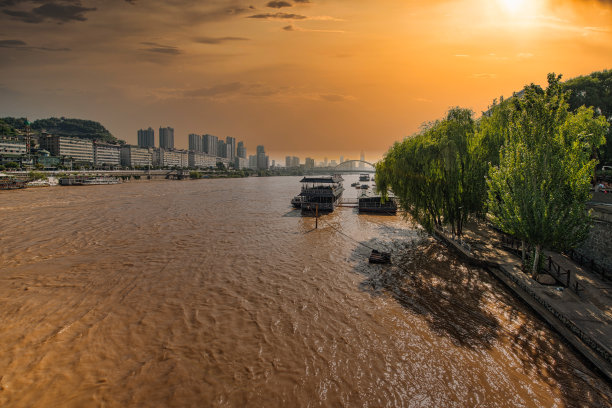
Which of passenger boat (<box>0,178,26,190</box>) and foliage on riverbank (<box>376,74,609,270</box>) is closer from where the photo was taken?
foliage on riverbank (<box>376,74,609,270</box>)

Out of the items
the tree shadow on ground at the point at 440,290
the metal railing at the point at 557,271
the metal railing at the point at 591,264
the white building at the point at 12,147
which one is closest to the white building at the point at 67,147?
the white building at the point at 12,147

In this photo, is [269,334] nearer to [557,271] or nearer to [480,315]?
[480,315]

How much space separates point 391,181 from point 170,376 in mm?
26524

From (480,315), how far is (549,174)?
27.6ft

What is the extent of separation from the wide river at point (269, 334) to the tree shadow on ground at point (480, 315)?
71mm

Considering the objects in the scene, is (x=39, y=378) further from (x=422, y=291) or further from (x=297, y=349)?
(x=422, y=291)

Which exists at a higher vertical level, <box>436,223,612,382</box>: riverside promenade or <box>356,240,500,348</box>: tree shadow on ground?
<box>436,223,612,382</box>: riverside promenade

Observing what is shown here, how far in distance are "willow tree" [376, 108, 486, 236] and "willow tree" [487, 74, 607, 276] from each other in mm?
6856

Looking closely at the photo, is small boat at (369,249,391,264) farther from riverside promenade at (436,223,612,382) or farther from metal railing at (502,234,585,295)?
metal railing at (502,234,585,295)

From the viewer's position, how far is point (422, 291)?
17062 millimetres

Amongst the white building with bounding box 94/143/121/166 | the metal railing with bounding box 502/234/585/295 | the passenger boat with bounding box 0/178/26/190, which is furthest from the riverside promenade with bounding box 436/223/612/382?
the white building with bounding box 94/143/121/166

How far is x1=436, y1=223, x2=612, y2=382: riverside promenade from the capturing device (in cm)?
1056

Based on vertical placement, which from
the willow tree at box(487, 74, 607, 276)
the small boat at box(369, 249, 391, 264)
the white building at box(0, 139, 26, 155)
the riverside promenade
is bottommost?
the small boat at box(369, 249, 391, 264)

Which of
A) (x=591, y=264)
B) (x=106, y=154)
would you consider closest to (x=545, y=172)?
(x=591, y=264)
